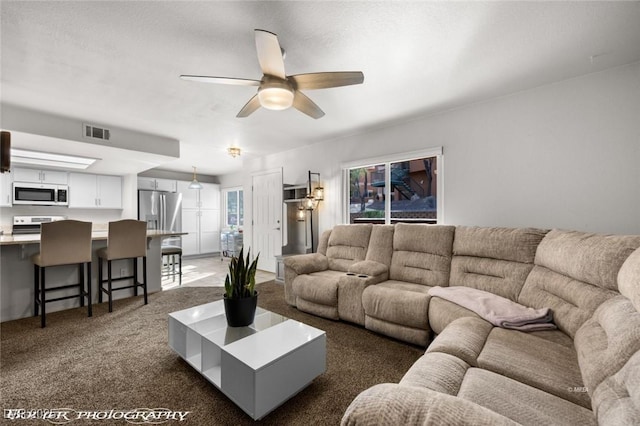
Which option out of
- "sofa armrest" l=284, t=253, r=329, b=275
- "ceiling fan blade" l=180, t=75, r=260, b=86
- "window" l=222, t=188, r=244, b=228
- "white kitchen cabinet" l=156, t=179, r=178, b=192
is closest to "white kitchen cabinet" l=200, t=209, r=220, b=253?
"window" l=222, t=188, r=244, b=228

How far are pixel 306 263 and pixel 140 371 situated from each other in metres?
1.81

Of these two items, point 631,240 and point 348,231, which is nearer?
point 631,240

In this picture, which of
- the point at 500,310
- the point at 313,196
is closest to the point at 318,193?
the point at 313,196

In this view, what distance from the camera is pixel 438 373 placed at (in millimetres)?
1154

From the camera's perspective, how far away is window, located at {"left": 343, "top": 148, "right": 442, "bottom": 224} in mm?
3521

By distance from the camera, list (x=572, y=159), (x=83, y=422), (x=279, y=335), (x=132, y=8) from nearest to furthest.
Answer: (x=83, y=422) → (x=132, y=8) → (x=279, y=335) → (x=572, y=159)

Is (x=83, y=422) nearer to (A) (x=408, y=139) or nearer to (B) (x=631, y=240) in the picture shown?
(B) (x=631, y=240)

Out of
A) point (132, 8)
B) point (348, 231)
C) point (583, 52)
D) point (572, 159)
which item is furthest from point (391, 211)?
point (132, 8)

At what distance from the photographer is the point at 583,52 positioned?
2107 millimetres

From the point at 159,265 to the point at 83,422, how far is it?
2.91 m

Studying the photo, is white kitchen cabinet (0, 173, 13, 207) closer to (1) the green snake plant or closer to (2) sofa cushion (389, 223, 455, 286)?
(1) the green snake plant

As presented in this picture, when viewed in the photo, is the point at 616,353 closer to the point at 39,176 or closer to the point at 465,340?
the point at 465,340

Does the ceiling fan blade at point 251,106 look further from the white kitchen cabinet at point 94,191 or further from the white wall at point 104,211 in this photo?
the white kitchen cabinet at point 94,191

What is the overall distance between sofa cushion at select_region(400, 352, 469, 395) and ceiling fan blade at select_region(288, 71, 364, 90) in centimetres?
170
